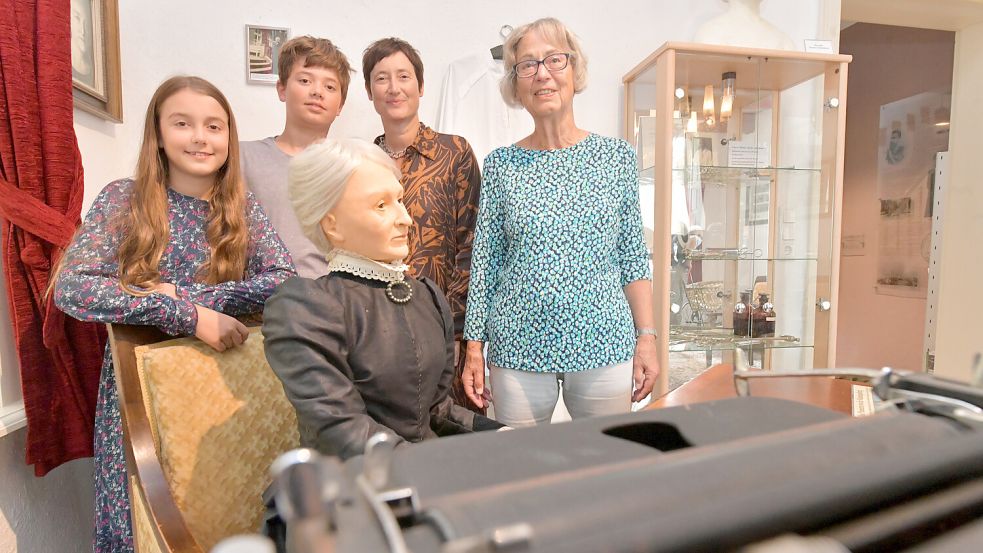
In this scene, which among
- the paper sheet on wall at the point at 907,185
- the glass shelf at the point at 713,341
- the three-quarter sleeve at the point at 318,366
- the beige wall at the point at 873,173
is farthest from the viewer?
the beige wall at the point at 873,173

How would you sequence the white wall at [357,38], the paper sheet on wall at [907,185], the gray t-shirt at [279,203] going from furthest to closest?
1. the paper sheet on wall at [907,185]
2. the white wall at [357,38]
3. the gray t-shirt at [279,203]

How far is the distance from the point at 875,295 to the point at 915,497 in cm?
487

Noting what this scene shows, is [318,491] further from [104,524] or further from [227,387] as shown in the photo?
[104,524]

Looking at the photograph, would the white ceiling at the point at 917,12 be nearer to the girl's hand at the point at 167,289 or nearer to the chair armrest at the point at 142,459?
the girl's hand at the point at 167,289

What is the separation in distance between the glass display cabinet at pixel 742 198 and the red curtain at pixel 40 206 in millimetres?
1974

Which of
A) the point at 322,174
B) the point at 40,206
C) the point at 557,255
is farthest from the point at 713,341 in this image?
the point at 40,206

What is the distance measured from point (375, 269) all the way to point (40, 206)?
91cm

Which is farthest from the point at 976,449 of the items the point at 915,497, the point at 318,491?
the point at 318,491

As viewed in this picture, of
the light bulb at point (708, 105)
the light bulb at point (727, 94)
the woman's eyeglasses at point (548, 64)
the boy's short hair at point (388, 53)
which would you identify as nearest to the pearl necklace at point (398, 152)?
the boy's short hair at point (388, 53)

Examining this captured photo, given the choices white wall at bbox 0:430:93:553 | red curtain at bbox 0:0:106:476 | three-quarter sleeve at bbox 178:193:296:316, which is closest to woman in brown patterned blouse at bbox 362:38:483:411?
three-quarter sleeve at bbox 178:193:296:316

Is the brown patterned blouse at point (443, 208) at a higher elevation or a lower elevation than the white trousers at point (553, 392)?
higher

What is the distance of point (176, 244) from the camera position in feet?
4.25

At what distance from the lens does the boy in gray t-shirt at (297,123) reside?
1.61 m

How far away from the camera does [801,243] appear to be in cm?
259
